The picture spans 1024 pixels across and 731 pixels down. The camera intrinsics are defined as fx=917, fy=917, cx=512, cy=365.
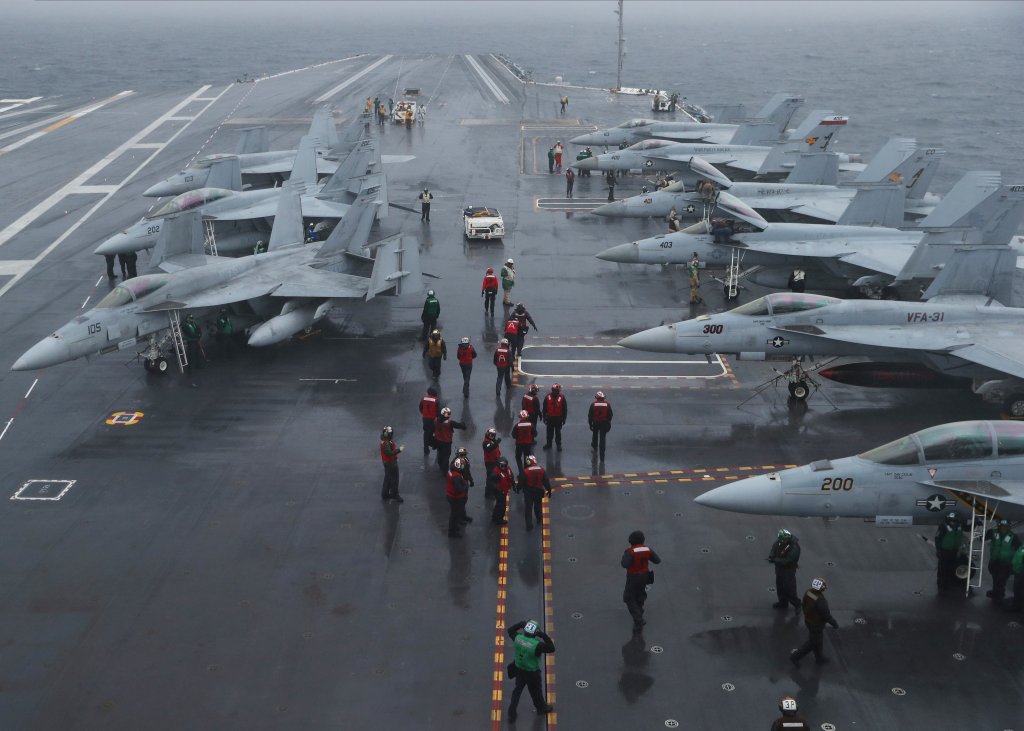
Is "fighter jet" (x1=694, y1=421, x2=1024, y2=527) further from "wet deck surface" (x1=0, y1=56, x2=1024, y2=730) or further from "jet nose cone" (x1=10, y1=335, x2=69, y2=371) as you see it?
"jet nose cone" (x1=10, y1=335, x2=69, y2=371)

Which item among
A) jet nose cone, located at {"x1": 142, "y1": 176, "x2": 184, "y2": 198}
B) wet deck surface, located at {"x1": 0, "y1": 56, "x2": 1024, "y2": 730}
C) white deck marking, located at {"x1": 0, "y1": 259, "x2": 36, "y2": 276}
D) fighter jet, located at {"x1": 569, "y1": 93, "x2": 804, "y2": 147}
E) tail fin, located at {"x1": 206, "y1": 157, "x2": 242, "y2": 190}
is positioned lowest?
wet deck surface, located at {"x1": 0, "y1": 56, "x2": 1024, "y2": 730}

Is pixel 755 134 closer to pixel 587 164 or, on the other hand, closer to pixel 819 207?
pixel 587 164

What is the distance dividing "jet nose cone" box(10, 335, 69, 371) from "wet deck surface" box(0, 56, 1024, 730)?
4.32ft

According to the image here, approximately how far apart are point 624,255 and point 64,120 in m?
52.3

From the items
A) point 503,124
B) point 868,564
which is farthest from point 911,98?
point 868,564

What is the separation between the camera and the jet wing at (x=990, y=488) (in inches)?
566

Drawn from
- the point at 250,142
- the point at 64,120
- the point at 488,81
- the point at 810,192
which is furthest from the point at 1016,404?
the point at 488,81

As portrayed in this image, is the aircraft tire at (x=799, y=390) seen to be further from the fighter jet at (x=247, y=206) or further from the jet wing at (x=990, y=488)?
the fighter jet at (x=247, y=206)

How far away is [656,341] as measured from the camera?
74.2 feet

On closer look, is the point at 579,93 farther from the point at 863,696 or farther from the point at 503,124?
the point at 863,696

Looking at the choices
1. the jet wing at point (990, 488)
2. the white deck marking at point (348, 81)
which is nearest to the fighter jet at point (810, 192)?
the jet wing at point (990, 488)

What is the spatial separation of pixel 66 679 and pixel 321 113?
38.4 metres

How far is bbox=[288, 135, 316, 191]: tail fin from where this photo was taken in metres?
37.6

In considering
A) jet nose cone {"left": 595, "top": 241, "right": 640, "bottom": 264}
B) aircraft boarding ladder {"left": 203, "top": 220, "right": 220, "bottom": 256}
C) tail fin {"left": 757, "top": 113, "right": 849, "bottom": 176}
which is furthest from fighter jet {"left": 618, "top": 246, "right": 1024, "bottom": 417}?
tail fin {"left": 757, "top": 113, "right": 849, "bottom": 176}
